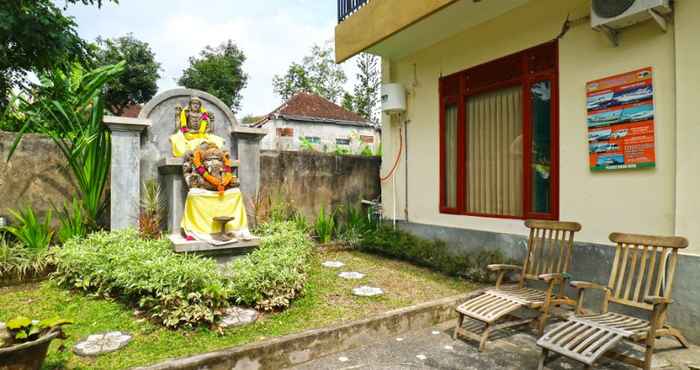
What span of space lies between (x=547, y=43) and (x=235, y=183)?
13.5 ft

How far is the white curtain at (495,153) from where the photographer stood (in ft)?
15.9

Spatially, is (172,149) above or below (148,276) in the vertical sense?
above

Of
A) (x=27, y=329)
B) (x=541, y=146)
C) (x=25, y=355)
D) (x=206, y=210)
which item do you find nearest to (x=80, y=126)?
(x=206, y=210)

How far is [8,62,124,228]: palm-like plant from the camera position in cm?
501

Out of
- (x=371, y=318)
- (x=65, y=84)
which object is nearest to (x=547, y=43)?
(x=371, y=318)

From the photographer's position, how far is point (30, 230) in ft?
14.9

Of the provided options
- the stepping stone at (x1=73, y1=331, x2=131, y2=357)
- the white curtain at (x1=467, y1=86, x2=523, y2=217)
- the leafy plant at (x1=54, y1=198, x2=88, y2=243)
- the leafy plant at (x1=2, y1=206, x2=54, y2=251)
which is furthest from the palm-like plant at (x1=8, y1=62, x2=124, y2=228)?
the white curtain at (x1=467, y1=86, x2=523, y2=217)

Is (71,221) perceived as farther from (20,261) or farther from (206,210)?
(206,210)

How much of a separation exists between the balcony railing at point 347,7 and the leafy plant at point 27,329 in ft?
18.6

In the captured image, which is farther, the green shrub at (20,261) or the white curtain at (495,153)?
the white curtain at (495,153)

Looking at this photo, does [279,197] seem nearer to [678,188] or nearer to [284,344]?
[284,344]

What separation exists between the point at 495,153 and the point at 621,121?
62.3 inches

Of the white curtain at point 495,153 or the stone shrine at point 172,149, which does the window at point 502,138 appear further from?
the stone shrine at point 172,149

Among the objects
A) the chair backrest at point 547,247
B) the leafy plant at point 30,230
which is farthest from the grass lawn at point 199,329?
the chair backrest at point 547,247
